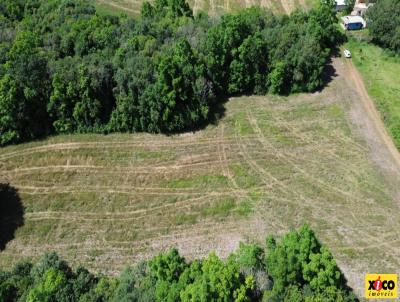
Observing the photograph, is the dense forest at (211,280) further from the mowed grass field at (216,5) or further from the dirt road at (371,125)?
the mowed grass field at (216,5)

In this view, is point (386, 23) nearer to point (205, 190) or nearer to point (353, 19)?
point (353, 19)

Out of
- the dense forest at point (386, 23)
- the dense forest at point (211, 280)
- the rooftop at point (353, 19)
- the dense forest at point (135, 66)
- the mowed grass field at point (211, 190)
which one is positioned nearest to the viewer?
the dense forest at point (211, 280)

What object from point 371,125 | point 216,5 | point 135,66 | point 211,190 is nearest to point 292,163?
point 211,190

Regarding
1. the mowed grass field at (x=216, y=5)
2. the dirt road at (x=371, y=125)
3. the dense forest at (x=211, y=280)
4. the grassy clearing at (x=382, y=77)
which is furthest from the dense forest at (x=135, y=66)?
the dense forest at (x=211, y=280)

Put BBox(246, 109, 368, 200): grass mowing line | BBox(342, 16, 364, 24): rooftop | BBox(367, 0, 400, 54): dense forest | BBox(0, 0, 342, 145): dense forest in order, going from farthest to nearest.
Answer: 1. BBox(342, 16, 364, 24): rooftop
2. BBox(367, 0, 400, 54): dense forest
3. BBox(0, 0, 342, 145): dense forest
4. BBox(246, 109, 368, 200): grass mowing line

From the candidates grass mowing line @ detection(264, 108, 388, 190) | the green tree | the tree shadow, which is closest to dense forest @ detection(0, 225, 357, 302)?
the tree shadow

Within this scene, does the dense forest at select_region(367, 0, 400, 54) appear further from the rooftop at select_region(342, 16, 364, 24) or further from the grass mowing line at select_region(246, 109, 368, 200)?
the grass mowing line at select_region(246, 109, 368, 200)
